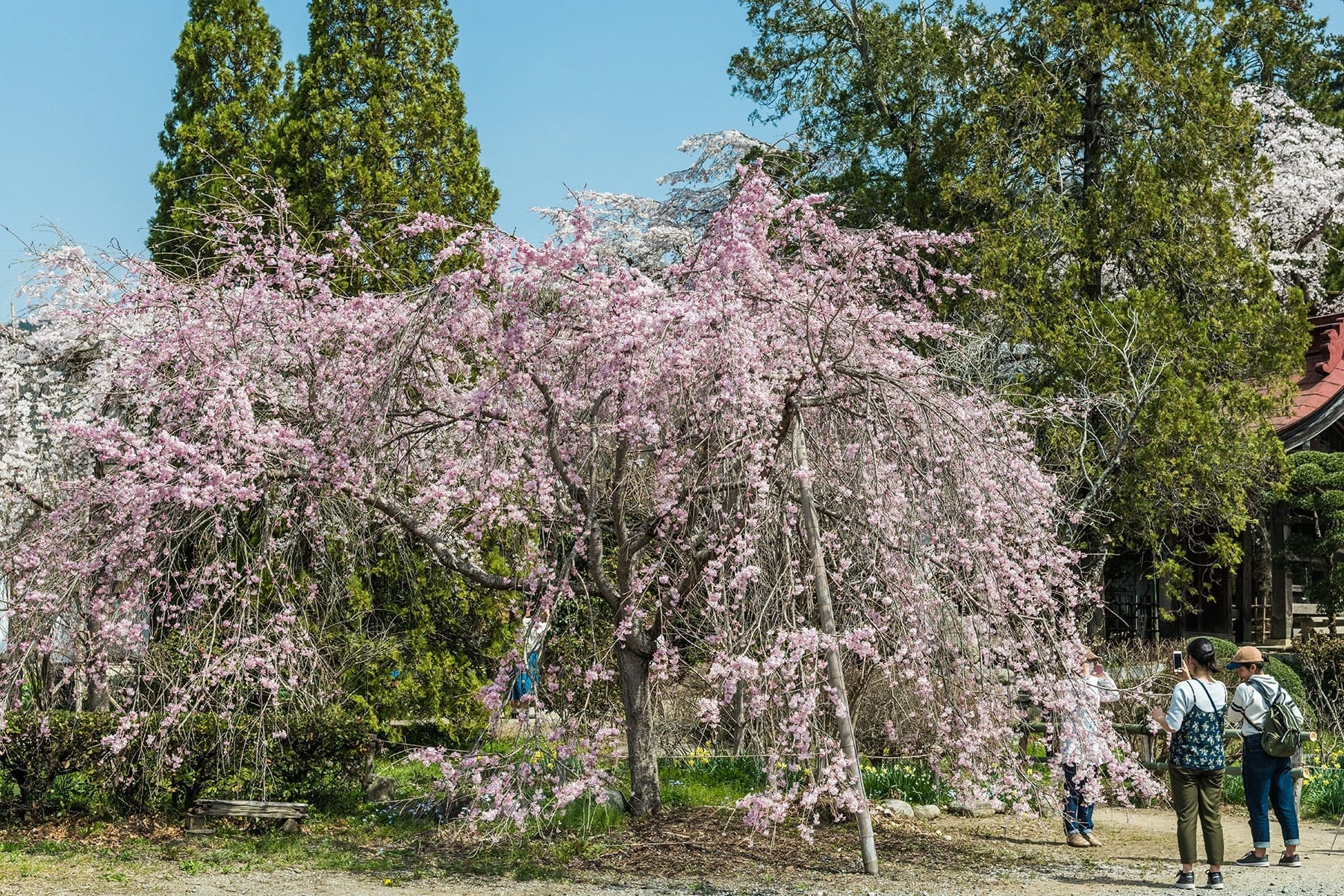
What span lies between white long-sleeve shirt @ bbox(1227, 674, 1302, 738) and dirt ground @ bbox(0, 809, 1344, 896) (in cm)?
89

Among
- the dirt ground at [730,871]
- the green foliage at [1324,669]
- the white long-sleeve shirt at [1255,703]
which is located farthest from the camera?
the green foliage at [1324,669]

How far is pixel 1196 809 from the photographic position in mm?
7371

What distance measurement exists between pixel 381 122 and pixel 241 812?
10.4 metres

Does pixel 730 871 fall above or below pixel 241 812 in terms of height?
below

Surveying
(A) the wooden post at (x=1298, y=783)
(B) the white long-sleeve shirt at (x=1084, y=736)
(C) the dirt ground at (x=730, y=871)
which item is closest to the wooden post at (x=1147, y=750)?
(A) the wooden post at (x=1298, y=783)

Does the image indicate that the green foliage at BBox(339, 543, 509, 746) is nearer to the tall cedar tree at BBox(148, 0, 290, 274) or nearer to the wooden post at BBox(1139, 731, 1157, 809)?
the wooden post at BBox(1139, 731, 1157, 809)

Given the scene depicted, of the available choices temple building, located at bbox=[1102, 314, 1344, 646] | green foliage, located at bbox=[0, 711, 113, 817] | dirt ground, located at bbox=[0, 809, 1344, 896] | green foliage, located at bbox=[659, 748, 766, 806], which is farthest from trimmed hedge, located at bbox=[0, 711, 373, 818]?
temple building, located at bbox=[1102, 314, 1344, 646]

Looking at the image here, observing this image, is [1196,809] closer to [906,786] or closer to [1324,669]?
[906,786]

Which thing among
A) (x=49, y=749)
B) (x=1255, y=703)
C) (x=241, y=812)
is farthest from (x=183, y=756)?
(x=1255, y=703)

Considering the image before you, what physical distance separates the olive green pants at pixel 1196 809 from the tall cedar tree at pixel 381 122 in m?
11.4

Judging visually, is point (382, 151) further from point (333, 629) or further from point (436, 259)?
point (436, 259)

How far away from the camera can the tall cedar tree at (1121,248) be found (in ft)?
43.9

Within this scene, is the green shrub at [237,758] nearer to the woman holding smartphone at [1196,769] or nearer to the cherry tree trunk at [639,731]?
the cherry tree trunk at [639,731]

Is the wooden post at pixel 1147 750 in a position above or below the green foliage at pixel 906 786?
above
